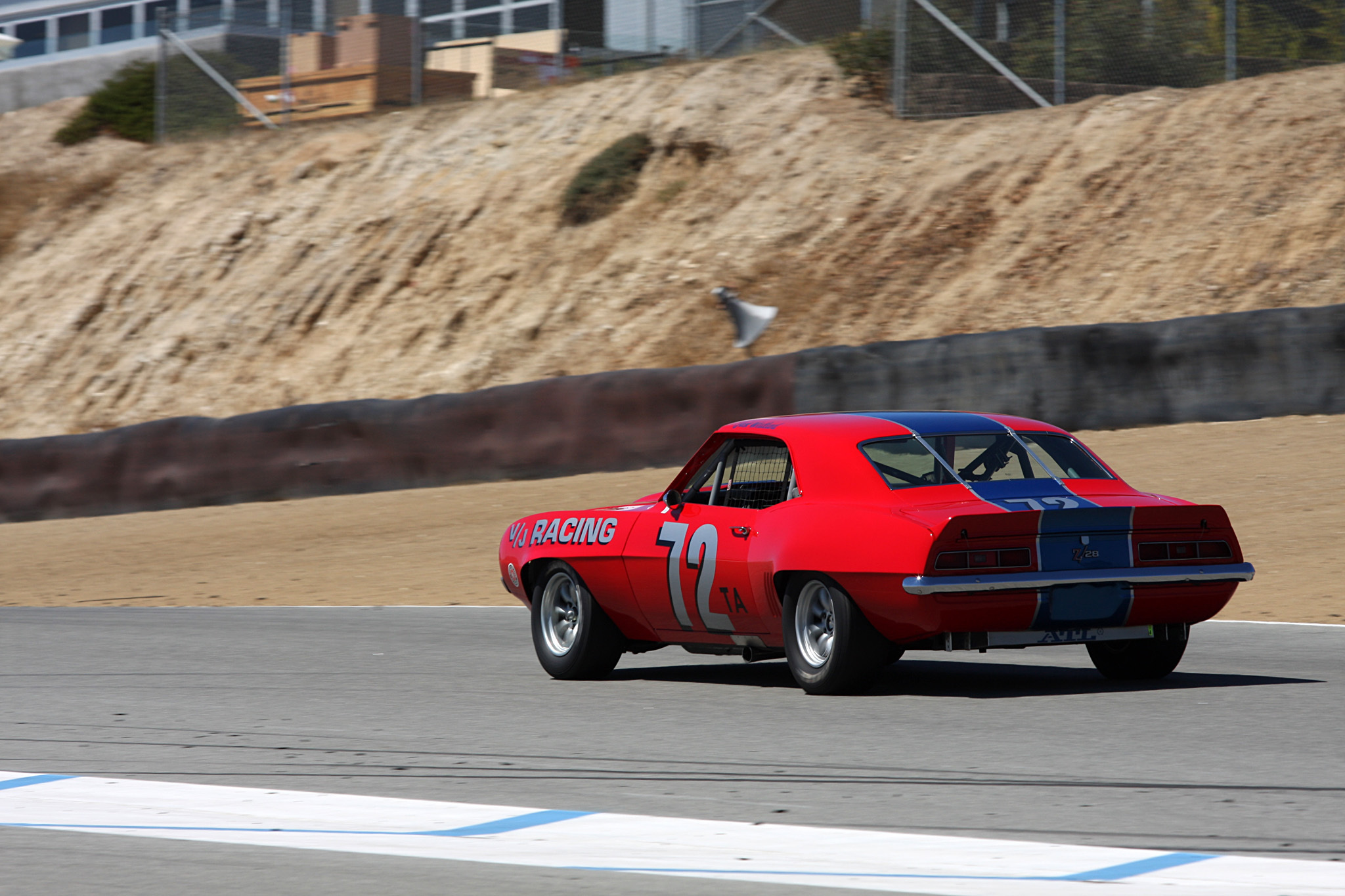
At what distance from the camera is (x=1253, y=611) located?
41.2ft

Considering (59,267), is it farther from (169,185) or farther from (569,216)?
(569,216)

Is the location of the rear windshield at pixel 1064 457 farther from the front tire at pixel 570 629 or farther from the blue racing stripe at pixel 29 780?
the blue racing stripe at pixel 29 780

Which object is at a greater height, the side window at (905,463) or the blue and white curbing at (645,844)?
the side window at (905,463)

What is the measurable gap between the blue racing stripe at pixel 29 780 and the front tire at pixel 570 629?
3.25 metres

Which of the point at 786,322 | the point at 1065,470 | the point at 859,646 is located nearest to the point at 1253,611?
the point at 1065,470

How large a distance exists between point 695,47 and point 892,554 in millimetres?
31013

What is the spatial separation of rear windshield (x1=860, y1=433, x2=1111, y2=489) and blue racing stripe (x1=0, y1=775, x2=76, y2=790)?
377 cm

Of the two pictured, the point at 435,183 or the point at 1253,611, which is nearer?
the point at 1253,611

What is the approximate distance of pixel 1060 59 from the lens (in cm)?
3089

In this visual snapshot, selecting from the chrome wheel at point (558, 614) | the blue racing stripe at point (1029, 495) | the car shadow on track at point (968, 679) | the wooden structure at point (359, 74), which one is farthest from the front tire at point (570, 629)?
the wooden structure at point (359, 74)

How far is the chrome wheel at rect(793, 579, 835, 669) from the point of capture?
320 inches

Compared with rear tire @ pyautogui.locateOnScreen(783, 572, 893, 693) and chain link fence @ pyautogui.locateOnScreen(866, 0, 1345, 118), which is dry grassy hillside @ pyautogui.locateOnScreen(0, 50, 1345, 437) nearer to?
chain link fence @ pyautogui.locateOnScreen(866, 0, 1345, 118)

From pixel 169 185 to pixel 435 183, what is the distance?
7.84 m

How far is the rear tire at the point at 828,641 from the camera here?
795 cm
